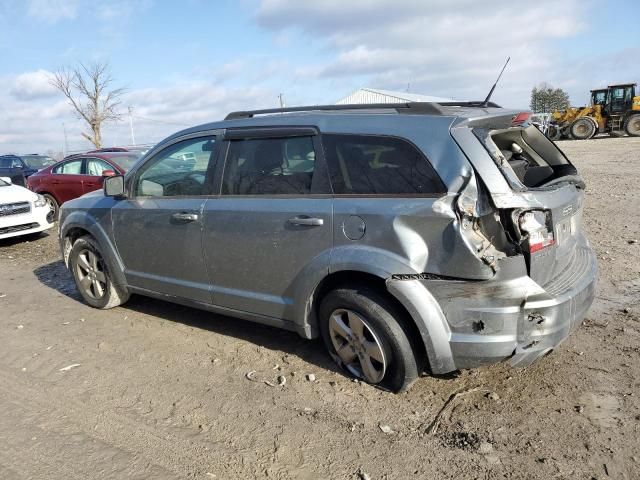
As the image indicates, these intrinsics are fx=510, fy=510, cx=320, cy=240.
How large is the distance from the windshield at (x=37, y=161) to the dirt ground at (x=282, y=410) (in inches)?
689

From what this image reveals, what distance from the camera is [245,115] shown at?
4152mm

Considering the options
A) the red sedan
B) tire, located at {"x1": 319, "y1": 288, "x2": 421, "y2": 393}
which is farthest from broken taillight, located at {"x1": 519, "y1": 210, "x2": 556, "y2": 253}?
the red sedan

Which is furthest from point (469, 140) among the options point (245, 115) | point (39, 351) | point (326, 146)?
point (39, 351)

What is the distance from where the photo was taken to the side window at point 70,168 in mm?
10930

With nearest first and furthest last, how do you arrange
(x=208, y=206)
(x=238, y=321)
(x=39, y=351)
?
(x=208, y=206), (x=39, y=351), (x=238, y=321)

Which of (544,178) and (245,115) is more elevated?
(245,115)

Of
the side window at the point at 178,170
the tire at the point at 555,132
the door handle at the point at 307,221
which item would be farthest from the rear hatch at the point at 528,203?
the tire at the point at 555,132

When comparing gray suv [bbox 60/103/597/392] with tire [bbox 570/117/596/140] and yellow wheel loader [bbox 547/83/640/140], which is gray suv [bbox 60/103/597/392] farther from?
yellow wheel loader [bbox 547/83/640/140]

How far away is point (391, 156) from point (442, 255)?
699 mm

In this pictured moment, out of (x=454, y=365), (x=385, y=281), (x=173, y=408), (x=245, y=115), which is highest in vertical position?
(x=245, y=115)

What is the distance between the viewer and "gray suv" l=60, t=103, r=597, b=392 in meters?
2.90

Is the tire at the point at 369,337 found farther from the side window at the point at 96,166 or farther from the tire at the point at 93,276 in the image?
the side window at the point at 96,166

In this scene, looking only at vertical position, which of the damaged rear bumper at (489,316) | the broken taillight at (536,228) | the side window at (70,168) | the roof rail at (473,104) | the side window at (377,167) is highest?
the roof rail at (473,104)

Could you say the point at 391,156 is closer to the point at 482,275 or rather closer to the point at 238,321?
the point at 482,275
